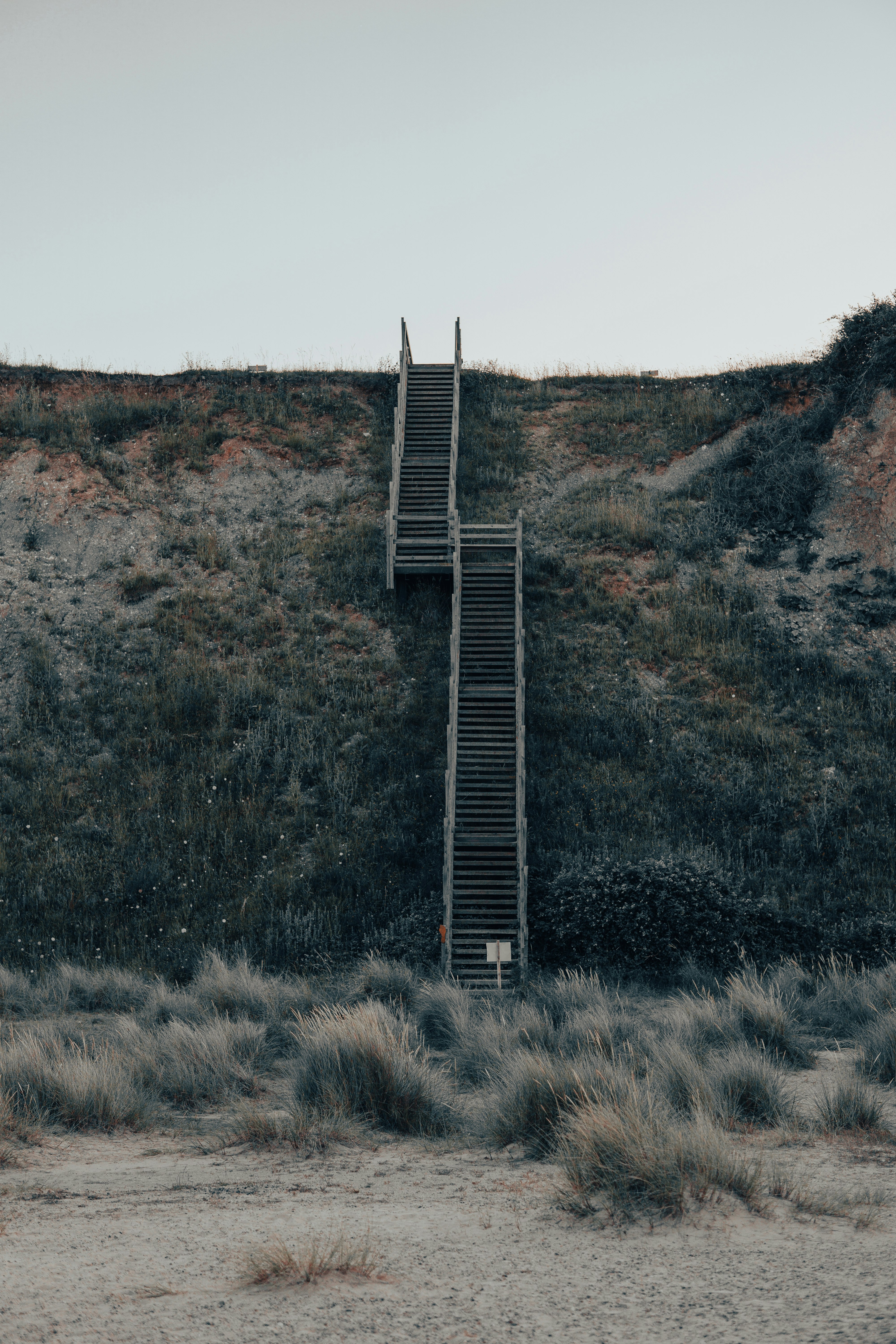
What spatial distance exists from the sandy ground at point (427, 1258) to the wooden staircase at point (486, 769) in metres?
7.75

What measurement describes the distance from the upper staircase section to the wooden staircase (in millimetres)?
751

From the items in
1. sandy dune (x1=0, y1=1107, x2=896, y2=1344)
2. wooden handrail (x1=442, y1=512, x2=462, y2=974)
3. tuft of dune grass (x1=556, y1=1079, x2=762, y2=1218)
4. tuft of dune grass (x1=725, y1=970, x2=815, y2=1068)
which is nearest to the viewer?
sandy dune (x1=0, y1=1107, x2=896, y2=1344)

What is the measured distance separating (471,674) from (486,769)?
2294mm

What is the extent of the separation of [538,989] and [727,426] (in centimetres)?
1718

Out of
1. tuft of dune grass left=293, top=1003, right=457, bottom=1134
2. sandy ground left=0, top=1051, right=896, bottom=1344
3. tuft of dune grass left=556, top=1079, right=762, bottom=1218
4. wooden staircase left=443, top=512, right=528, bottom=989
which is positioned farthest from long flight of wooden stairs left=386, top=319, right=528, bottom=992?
tuft of dune grass left=556, top=1079, right=762, bottom=1218

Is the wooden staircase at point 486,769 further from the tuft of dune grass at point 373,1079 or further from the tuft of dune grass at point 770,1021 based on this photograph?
the tuft of dune grass at point 373,1079

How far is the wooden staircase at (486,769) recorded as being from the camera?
14500 mm

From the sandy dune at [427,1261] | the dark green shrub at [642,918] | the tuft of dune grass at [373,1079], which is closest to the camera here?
A: the sandy dune at [427,1261]

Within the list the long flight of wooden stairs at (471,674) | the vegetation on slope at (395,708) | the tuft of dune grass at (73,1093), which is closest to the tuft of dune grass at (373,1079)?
the tuft of dune grass at (73,1093)

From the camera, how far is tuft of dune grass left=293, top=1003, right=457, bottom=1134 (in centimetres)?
743

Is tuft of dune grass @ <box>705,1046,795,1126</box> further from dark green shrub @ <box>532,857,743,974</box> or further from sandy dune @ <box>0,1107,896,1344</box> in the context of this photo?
dark green shrub @ <box>532,857,743,974</box>

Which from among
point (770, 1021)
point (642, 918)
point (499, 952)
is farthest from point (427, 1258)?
point (642, 918)

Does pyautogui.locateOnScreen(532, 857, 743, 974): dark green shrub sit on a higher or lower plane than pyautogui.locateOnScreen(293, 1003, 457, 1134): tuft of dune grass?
lower

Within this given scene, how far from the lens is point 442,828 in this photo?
1658 cm
